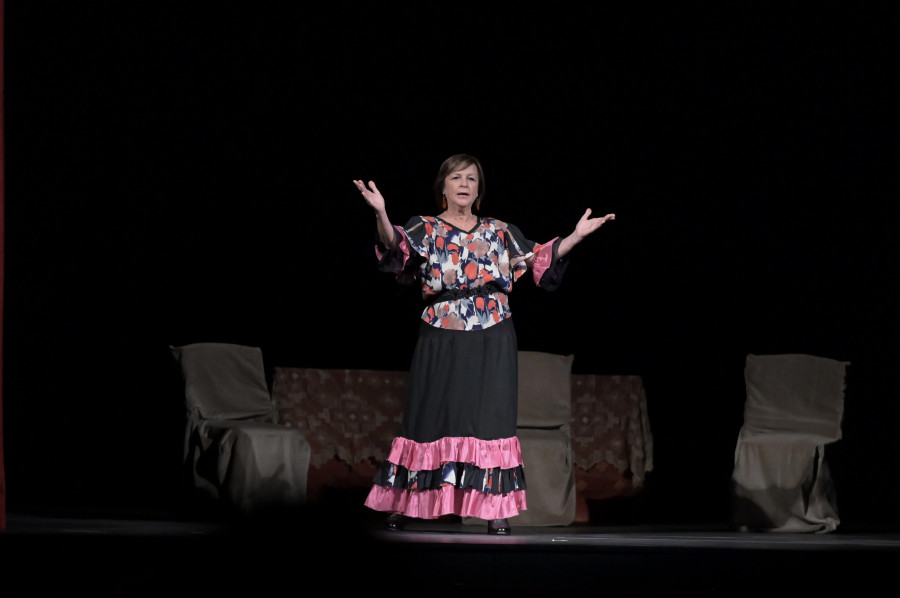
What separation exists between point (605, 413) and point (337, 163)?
1.69 m

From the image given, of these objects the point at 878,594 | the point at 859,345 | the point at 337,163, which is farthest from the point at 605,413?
the point at 878,594

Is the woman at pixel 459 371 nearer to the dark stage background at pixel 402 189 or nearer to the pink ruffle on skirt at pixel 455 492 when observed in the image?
the pink ruffle on skirt at pixel 455 492

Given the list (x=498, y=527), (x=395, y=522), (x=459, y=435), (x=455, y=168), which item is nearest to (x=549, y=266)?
(x=455, y=168)

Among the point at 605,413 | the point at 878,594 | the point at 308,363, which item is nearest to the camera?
the point at 878,594

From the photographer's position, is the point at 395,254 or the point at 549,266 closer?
the point at 395,254

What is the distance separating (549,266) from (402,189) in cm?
147

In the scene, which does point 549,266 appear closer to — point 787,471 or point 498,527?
point 498,527

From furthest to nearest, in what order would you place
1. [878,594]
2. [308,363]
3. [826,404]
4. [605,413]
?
[308,363]
[605,413]
[826,404]
[878,594]

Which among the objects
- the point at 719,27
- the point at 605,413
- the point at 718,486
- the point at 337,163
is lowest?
the point at 718,486

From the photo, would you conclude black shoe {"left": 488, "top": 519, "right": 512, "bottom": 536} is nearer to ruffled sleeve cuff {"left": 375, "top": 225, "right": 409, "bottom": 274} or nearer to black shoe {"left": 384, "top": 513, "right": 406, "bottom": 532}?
black shoe {"left": 384, "top": 513, "right": 406, "bottom": 532}

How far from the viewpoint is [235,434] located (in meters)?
4.39

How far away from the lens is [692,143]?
547cm

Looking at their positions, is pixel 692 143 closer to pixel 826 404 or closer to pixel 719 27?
pixel 719 27

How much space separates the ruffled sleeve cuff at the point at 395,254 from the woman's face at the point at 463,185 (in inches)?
9.9
